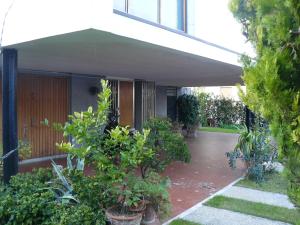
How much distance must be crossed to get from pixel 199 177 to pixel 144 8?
→ 4595 mm

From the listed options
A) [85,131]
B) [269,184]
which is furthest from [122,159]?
[269,184]

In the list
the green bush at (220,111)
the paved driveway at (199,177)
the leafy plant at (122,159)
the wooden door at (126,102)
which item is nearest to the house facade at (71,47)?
the leafy plant at (122,159)

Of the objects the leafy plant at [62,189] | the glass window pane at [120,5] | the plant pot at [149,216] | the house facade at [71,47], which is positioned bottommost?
the plant pot at [149,216]

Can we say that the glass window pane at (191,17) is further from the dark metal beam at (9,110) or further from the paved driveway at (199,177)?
the dark metal beam at (9,110)

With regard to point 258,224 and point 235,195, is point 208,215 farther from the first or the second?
point 235,195

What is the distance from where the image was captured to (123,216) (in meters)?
3.96

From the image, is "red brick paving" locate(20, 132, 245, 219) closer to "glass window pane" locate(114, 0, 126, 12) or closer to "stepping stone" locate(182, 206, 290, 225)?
"stepping stone" locate(182, 206, 290, 225)

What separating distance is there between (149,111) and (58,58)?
7.83 metres

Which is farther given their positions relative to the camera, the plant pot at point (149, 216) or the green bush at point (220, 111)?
the green bush at point (220, 111)

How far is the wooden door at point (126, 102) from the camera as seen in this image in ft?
41.9

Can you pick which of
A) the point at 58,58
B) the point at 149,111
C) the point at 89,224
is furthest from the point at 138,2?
the point at 149,111

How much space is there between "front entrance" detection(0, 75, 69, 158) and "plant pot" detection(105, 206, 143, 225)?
6107 mm

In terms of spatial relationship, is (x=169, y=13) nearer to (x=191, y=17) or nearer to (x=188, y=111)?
(x=191, y=17)

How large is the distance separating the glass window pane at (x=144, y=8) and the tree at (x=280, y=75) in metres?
3.63
